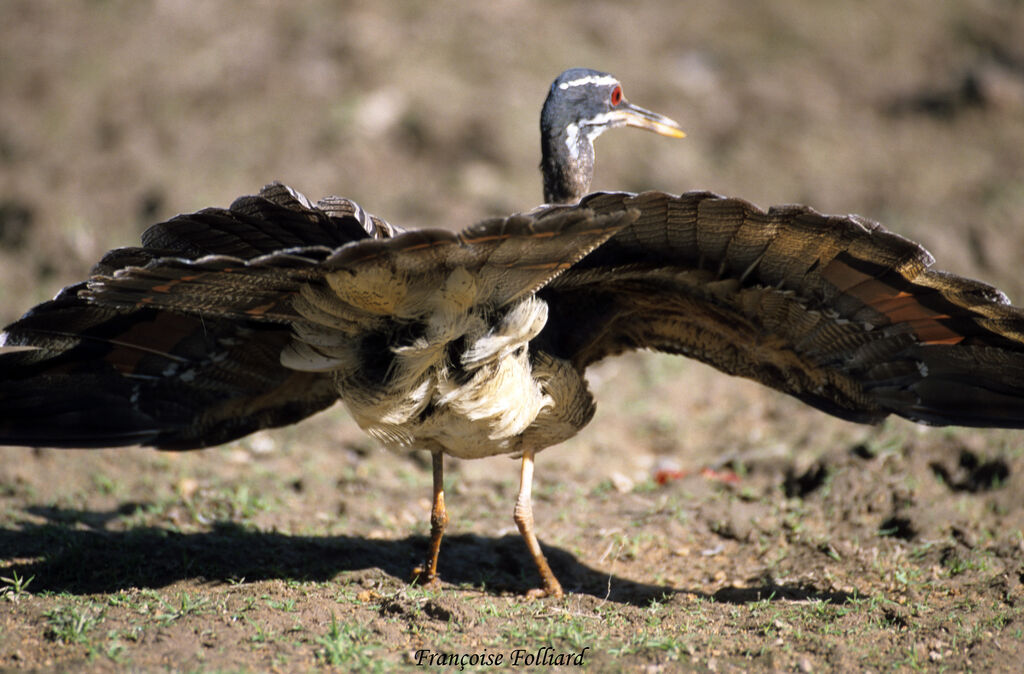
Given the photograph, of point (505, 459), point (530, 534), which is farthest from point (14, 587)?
point (505, 459)

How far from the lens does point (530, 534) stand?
4398 millimetres

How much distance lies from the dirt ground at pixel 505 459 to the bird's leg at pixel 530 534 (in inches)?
6.8

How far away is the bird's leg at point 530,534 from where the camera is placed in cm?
434

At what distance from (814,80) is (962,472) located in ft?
21.7

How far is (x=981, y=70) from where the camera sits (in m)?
10.1

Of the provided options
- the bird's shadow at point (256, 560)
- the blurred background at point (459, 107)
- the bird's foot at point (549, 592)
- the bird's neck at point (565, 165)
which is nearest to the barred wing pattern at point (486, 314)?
the bird's shadow at point (256, 560)

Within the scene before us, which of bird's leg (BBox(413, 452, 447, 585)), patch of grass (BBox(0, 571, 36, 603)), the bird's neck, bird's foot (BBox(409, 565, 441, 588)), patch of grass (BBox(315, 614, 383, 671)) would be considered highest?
the bird's neck

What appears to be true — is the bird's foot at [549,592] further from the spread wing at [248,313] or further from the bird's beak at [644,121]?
the bird's beak at [644,121]

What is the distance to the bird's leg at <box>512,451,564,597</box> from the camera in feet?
14.2

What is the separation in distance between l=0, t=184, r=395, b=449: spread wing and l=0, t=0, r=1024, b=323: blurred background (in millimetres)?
3979

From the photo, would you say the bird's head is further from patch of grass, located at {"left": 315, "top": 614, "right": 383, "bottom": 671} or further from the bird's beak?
patch of grass, located at {"left": 315, "top": 614, "right": 383, "bottom": 671}

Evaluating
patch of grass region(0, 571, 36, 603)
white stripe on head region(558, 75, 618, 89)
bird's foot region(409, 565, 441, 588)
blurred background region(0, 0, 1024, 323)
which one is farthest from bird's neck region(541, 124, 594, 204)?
blurred background region(0, 0, 1024, 323)

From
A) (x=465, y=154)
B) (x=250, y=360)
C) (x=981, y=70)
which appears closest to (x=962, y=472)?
(x=250, y=360)

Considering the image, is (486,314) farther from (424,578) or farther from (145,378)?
(145,378)
